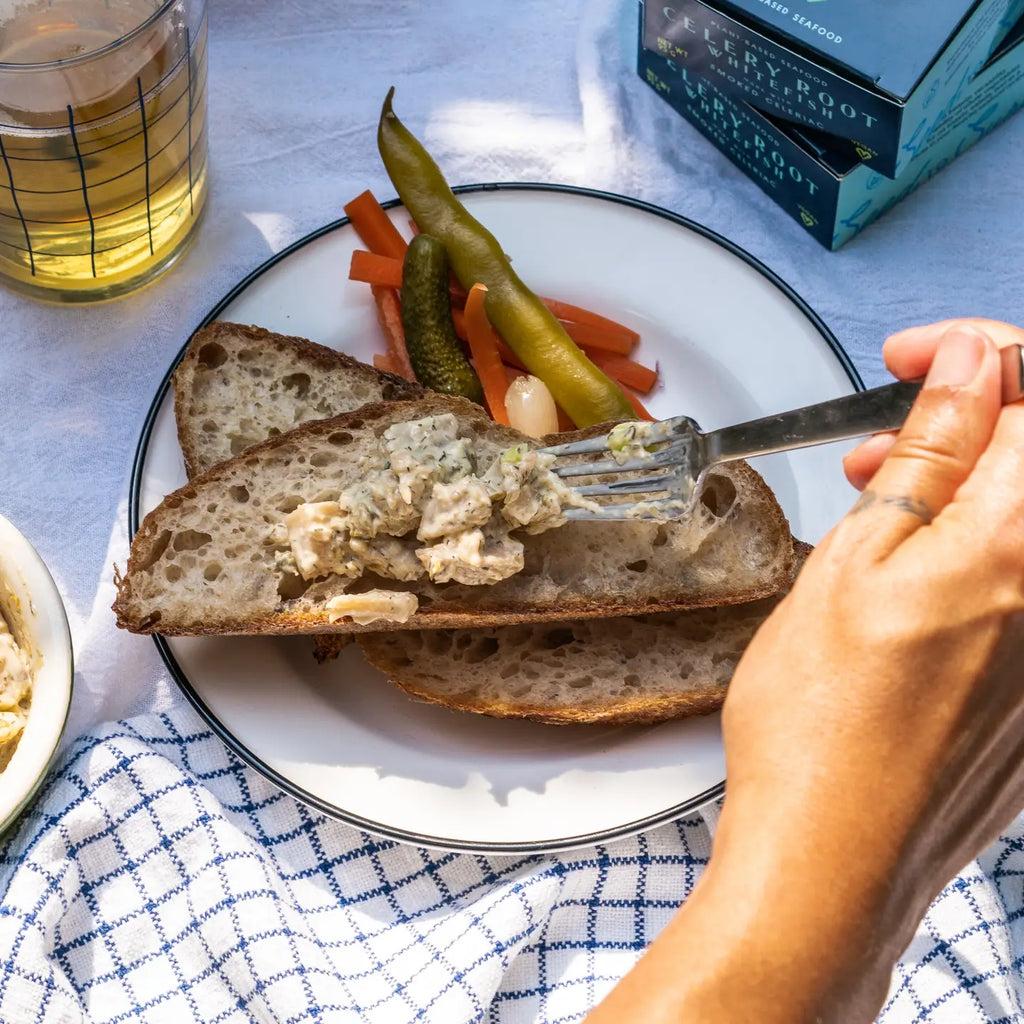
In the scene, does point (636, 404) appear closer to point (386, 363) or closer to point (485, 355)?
point (485, 355)

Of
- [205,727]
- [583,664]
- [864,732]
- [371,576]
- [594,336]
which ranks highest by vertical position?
[864,732]

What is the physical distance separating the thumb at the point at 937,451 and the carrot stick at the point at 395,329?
1346 mm

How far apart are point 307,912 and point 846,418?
55.4 inches

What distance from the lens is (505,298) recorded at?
8.45ft

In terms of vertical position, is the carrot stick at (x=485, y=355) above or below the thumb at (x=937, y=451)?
below

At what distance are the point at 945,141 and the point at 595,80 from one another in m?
0.89

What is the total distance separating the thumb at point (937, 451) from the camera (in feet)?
4.71

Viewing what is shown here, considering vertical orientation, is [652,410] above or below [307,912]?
above

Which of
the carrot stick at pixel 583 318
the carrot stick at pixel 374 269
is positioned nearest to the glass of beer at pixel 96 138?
the carrot stick at pixel 374 269

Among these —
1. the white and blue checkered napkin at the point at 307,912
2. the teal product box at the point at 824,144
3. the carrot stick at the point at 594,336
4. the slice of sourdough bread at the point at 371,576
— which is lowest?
the white and blue checkered napkin at the point at 307,912

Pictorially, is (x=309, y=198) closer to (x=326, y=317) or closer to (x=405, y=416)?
(x=326, y=317)

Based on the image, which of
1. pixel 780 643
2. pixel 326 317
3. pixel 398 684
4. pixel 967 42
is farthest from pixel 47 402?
pixel 967 42

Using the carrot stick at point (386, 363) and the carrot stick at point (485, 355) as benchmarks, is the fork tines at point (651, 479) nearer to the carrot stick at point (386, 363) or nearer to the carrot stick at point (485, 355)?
the carrot stick at point (485, 355)

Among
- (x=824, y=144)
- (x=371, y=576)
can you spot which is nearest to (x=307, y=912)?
(x=371, y=576)
